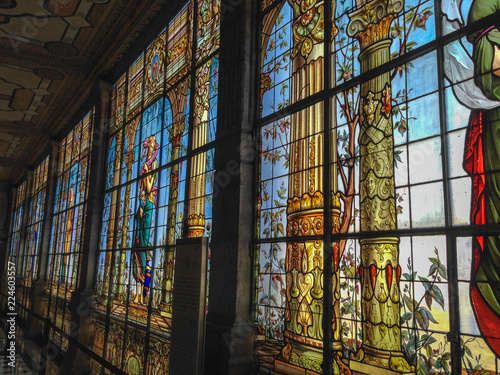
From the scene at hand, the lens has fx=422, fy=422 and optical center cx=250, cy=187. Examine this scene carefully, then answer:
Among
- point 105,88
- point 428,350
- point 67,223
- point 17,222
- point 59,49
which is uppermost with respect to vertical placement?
point 59,49

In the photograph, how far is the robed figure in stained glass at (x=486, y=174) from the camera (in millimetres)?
2723

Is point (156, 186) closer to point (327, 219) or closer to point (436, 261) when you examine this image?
point (327, 219)

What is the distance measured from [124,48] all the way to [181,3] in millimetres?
2987

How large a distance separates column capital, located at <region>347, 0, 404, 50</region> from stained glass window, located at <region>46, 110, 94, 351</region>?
9.94 meters

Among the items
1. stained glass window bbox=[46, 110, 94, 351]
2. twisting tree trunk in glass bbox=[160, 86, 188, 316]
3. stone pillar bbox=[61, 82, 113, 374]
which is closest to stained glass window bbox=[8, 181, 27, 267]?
stained glass window bbox=[46, 110, 94, 351]

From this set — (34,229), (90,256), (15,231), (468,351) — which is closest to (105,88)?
(90,256)

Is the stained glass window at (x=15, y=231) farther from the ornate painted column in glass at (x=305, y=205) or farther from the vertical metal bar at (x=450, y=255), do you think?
the vertical metal bar at (x=450, y=255)

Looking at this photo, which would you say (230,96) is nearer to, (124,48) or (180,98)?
(180,98)

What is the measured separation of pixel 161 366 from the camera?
6754 millimetres

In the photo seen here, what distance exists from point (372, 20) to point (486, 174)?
1870 millimetres

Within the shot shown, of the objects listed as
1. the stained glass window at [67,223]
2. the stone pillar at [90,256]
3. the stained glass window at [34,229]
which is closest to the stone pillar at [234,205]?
the stone pillar at [90,256]

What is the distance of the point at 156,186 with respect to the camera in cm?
810

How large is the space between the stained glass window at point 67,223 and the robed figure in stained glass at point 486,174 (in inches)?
433

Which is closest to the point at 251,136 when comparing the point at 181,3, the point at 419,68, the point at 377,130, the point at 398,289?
the point at 377,130
